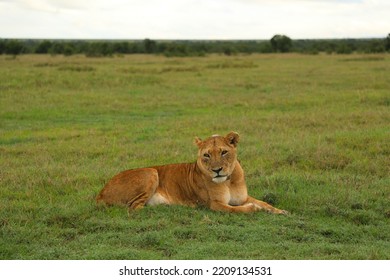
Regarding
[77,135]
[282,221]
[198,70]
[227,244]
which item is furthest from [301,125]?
[198,70]

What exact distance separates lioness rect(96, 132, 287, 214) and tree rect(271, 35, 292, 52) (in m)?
64.4

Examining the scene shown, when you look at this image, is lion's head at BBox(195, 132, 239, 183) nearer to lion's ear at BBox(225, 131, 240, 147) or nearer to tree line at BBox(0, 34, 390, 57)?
lion's ear at BBox(225, 131, 240, 147)

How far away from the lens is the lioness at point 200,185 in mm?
6992

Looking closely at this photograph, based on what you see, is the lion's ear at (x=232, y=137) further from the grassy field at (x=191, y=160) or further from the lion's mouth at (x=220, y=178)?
the grassy field at (x=191, y=160)

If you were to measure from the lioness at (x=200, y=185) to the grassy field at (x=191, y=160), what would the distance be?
202mm

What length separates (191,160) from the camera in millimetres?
10133

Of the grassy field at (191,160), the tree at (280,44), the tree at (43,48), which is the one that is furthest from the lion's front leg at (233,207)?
the tree at (280,44)

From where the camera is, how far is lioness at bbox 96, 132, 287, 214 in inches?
275

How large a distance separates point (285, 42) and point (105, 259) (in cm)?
6738

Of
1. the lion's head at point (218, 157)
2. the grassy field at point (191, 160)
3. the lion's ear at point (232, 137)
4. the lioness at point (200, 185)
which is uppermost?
the lion's ear at point (232, 137)

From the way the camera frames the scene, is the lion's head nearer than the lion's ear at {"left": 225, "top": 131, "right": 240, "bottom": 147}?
Yes

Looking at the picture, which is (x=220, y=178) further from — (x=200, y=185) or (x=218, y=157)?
(x=200, y=185)

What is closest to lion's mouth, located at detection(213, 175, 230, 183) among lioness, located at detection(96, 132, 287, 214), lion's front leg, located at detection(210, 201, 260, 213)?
lioness, located at detection(96, 132, 287, 214)

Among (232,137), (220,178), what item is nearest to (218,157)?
(220,178)
